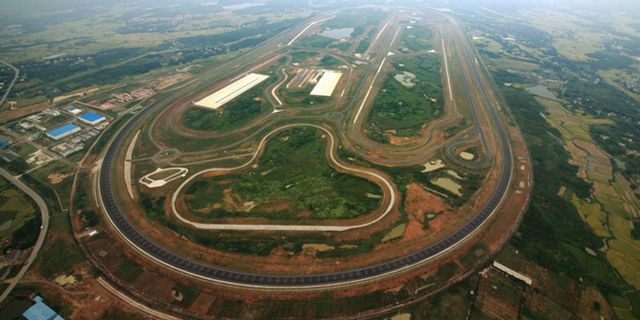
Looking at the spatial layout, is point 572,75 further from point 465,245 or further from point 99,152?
point 99,152

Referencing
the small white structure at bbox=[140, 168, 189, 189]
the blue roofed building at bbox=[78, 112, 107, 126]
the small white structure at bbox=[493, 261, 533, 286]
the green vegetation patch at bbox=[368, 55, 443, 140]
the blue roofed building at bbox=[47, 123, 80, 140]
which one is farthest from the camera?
the green vegetation patch at bbox=[368, 55, 443, 140]

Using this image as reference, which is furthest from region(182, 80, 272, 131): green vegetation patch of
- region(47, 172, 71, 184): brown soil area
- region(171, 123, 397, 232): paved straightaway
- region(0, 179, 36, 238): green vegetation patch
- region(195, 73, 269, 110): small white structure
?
region(0, 179, 36, 238): green vegetation patch

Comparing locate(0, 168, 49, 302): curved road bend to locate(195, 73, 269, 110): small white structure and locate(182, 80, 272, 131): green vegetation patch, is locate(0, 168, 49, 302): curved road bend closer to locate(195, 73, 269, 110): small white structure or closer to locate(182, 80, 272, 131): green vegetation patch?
locate(182, 80, 272, 131): green vegetation patch

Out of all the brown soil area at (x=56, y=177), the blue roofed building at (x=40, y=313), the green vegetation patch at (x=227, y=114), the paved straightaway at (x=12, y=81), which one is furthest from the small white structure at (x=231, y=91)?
the blue roofed building at (x=40, y=313)

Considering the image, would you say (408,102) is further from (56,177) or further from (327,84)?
(56,177)

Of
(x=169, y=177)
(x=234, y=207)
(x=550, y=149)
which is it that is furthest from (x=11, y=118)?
(x=550, y=149)

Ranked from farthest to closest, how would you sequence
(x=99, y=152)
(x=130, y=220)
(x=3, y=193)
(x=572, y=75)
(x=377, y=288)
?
(x=572, y=75)
(x=99, y=152)
(x=3, y=193)
(x=130, y=220)
(x=377, y=288)
